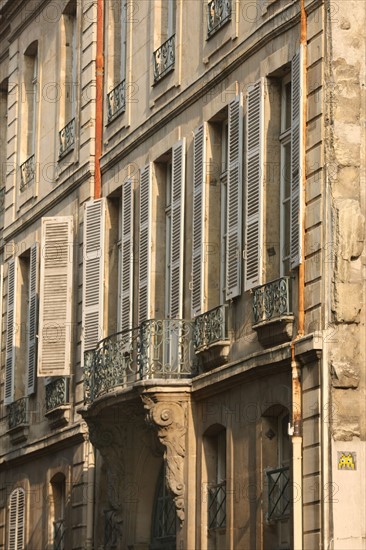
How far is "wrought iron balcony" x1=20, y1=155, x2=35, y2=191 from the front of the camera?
32.4 meters

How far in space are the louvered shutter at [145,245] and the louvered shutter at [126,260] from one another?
17.8 inches

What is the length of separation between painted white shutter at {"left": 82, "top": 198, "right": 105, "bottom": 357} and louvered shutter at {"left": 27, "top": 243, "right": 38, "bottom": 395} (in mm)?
3036

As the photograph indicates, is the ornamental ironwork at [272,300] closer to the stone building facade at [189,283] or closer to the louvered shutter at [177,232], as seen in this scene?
the stone building facade at [189,283]

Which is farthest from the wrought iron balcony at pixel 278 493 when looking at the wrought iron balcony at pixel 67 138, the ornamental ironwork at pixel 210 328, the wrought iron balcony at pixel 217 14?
the wrought iron balcony at pixel 67 138

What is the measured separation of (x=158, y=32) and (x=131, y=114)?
130cm

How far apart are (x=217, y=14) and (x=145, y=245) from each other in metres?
3.37

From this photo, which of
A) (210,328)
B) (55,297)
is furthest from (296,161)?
(55,297)

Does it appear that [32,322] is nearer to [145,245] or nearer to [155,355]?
[145,245]

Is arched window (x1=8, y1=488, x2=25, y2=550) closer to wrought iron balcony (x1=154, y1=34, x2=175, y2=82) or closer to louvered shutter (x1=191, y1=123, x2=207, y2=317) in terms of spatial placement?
wrought iron balcony (x1=154, y1=34, x2=175, y2=82)

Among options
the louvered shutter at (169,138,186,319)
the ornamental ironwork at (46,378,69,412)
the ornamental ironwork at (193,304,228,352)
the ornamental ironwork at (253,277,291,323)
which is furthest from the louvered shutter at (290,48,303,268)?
the ornamental ironwork at (46,378,69,412)

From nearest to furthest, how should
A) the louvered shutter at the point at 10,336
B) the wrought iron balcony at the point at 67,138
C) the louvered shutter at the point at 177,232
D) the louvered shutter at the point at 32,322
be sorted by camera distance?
the louvered shutter at the point at 177,232 < the wrought iron balcony at the point at 67,138 < the louvered shutter at the point at 32,322 < the louvered shutter at the point at 10,336

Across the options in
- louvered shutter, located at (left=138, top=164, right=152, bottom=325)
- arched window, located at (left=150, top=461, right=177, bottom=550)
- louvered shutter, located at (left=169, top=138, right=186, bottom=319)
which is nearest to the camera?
louvered shutter, located at (left=169, top=138, right=186, bottom=319)

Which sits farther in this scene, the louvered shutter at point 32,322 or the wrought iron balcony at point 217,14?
the louvered shutter at point 32,322

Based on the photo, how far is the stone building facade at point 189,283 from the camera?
66.4 feet
